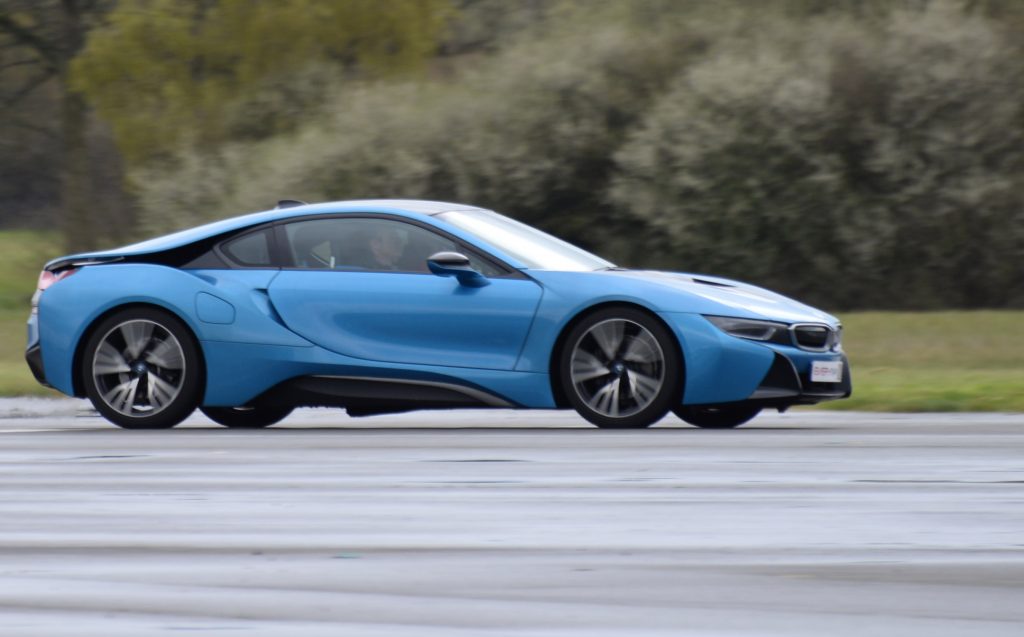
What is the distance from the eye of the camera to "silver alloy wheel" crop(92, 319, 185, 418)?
34.9 ft

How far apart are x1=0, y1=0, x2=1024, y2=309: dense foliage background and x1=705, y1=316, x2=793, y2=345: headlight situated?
15122mm

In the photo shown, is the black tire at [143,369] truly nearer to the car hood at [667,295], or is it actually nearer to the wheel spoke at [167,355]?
the wheel spoke at [167,355]

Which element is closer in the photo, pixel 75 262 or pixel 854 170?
pixel 75 262

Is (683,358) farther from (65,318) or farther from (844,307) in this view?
(844,307)

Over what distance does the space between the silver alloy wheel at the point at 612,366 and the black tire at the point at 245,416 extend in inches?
83.4

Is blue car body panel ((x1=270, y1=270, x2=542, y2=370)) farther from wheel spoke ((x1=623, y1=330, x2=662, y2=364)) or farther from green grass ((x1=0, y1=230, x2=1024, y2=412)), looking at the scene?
green grass ((x1=0, y1=230, x2=1024, y2=412))

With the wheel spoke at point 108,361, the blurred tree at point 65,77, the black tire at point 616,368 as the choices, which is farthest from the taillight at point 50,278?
the blurred tree at point 65,77

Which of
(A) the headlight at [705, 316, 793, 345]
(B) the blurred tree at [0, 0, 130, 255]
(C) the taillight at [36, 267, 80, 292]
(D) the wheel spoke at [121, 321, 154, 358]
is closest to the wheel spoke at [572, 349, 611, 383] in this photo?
(A) the headlight at [705, 316, 793, 345]

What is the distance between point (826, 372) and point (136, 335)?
3.64 meters

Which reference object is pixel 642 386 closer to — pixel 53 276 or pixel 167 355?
pixel 167 355

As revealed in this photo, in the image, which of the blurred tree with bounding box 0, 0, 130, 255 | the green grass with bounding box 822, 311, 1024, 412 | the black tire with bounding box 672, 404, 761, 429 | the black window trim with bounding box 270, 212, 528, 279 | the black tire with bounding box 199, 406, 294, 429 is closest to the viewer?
the black window trim with bounding box 270, 212, 528, 279

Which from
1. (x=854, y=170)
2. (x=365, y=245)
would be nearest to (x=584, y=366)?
(x=365, y=245)

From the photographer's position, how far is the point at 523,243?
10.9 meters

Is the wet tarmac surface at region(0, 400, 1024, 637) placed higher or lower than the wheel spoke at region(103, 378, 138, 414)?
lower
